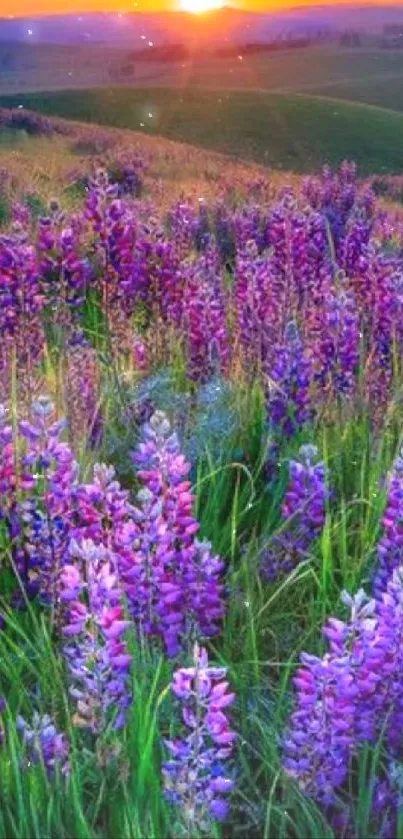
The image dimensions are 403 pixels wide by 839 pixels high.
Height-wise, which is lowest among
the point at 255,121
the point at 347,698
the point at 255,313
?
the point at 255,121

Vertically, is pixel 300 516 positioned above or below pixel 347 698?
below

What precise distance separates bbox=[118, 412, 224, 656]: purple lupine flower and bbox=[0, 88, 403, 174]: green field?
34556 mm

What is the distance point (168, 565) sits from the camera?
9.33 ft

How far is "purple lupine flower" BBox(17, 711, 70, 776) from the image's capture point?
7.95 ft

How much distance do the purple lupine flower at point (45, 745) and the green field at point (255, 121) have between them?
3499cm

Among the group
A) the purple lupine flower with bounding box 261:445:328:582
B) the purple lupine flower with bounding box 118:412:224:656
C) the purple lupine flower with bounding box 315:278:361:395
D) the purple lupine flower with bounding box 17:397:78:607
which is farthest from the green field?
the purple lupine flower with bounding box 118:412:224:656

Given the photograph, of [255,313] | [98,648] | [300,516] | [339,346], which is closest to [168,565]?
[98,648]

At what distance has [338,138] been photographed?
152 feet

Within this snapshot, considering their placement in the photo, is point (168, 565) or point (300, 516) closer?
point (168, 565)

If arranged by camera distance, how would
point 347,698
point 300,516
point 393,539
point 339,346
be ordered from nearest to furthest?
point 347,698 → point 393,539 → point 300,516 → point 339,346

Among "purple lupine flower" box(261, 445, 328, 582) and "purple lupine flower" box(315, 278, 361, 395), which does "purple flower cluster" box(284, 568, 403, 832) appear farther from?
"purple lupine flower" box(315, 278, 361, 395)

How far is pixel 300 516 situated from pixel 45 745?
44.7 inches

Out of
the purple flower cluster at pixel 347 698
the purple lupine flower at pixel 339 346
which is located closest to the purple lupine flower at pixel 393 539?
the purple flower cluster at pixel 347 698

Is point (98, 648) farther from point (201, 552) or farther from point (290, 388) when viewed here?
point (290, 388)
